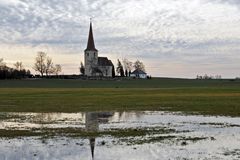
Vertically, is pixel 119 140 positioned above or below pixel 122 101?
above

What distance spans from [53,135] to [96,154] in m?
7.06

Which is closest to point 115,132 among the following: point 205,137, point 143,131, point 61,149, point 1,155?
point 143,131

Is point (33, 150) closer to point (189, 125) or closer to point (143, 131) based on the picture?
point (143, 131)

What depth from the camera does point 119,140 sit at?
22375 mm

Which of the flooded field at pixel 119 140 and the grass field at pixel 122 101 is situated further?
the grass field at pixel 122 101

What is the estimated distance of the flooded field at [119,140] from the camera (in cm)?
1819

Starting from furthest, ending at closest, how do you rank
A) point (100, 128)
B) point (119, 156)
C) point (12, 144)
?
point (100, 128)
point (12, 144)
point (119, 156)

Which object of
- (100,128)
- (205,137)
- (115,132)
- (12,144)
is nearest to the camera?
(12,144)

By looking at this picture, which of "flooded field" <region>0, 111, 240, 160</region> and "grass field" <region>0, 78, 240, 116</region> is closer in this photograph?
"flooded field" <region>0, 111, 240, 160</region>

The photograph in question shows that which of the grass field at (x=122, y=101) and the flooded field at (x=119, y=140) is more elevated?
the flooded field at (x=119, y=140)

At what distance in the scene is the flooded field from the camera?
18.2 meters

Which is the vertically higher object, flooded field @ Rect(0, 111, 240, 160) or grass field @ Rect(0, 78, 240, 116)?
flooded field @ Rect(0, 111, 240, 160)

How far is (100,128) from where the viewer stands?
29.0m

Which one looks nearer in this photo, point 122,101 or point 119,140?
point 119,140
